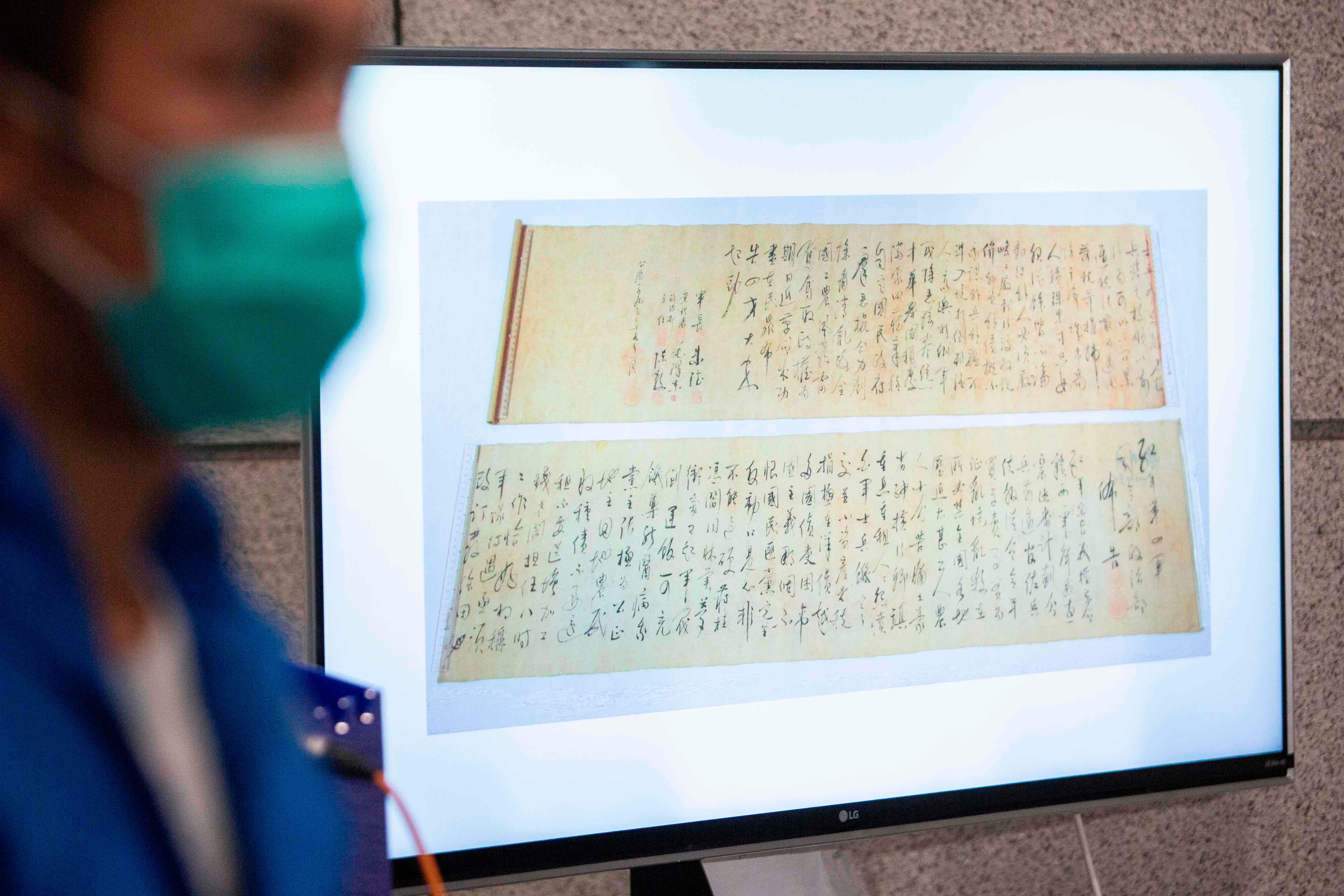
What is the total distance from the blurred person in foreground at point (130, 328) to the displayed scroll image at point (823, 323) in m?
0.30

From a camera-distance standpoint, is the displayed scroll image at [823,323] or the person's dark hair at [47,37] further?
the displayed scroll image at [823,323]

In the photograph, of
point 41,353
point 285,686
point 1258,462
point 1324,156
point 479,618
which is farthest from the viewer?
point 1324,156

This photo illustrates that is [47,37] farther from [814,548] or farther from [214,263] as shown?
[814,548]

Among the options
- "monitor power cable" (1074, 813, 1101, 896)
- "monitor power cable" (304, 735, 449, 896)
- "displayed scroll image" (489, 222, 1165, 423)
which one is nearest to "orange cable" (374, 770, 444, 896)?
"monitor power cable" (304, 735, 449, 896)

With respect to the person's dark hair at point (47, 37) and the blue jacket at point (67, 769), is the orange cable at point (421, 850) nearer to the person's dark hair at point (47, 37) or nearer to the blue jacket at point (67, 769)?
the blue jacket at point (67, 769)

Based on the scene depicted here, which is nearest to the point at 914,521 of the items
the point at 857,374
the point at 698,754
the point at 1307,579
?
the point at 857,374

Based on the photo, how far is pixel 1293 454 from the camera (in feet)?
2.75

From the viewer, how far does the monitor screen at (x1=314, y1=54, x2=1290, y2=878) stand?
59cm

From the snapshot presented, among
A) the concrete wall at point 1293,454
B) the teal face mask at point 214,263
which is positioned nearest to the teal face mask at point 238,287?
the teal face mask at point 214,263

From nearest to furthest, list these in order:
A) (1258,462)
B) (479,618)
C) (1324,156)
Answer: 1. (479,618)
2. (1258,462)
3. (1324,156)

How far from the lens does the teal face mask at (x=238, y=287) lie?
267 mm

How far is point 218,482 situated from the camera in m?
0.67

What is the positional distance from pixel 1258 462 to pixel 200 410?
2.58 ft

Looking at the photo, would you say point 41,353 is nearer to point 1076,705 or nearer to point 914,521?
point 914,521
